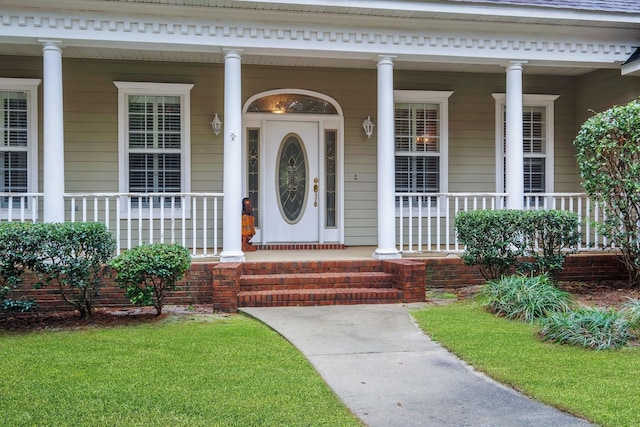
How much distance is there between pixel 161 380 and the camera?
4.63 metres

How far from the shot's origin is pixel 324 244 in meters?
10.5

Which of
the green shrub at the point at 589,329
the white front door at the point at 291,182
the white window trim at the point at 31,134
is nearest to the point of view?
the green shrub at the point at 589,329

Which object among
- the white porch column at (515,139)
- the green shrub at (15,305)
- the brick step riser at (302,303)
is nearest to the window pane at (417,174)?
the white porch column at (515,139)

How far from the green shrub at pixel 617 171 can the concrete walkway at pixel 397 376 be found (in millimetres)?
3333

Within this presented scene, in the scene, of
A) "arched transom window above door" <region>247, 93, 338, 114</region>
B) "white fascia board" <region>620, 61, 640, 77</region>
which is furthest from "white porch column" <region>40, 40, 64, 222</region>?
"white fascia board" <region>620, 61, 640, 77</region>

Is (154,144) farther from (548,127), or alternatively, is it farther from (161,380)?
(548,127)

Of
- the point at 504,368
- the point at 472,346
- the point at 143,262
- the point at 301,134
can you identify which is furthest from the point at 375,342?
the point at 301,134

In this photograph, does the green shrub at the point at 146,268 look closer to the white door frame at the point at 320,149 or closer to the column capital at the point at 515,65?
the white door frame at the point at 320,149

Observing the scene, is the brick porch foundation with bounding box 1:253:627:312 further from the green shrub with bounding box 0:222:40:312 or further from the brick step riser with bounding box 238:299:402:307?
the green shrub with bounding box 0:222:40:312

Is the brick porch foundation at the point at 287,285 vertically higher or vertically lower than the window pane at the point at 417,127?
lower

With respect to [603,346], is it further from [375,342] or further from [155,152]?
[155,152]

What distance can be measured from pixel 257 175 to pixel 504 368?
6.37 meters

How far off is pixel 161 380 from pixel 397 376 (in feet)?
6.11

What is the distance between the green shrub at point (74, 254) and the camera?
6.70 meters
